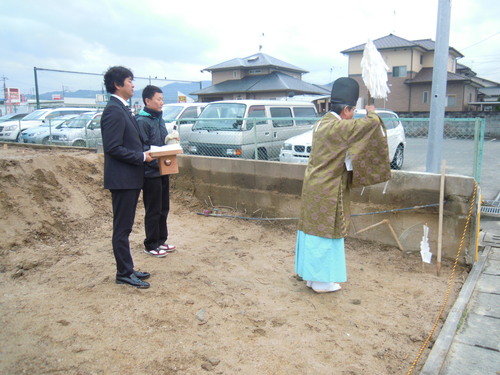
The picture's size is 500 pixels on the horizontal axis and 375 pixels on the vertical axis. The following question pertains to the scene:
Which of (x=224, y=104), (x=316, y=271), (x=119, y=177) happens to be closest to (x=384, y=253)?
(x=316, y=271)

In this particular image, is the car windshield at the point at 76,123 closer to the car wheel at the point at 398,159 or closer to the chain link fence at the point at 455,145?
the car wheel at the point at 398,159

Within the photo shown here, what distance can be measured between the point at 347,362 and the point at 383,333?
51cm

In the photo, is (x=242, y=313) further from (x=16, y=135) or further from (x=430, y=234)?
(x=16, y=135)

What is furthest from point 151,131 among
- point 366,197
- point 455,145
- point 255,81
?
point 255,81

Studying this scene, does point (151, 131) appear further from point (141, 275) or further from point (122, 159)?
point (141, 275)

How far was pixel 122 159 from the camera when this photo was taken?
341 cm

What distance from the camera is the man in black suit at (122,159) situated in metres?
3.38

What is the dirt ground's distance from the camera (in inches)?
101

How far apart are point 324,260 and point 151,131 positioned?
2.22m

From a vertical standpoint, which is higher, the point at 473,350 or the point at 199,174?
the point at 199,174

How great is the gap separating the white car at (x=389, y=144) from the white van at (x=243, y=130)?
35 cm

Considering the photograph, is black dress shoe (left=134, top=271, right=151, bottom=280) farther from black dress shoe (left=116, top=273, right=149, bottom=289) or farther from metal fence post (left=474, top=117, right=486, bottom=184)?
metal fence post (left=474, top=117, right=486, bottom=184)

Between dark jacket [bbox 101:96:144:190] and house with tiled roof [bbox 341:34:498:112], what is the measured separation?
88.7 ft

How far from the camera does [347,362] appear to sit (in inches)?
102
